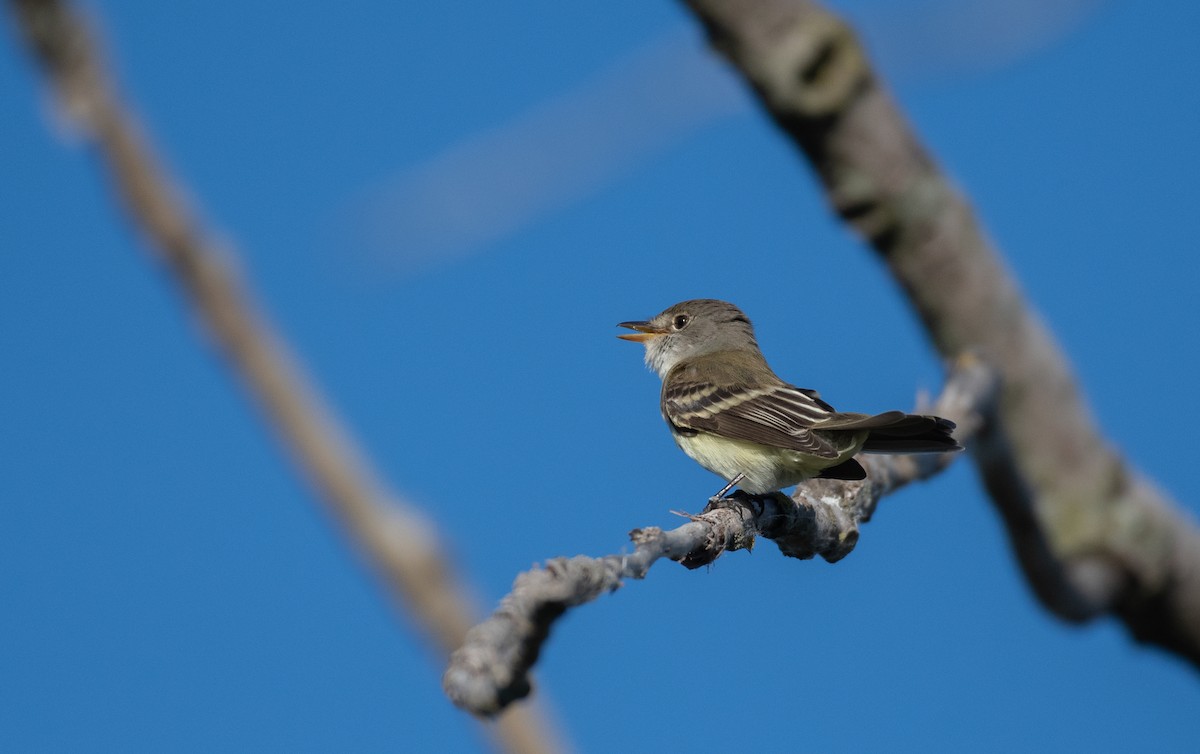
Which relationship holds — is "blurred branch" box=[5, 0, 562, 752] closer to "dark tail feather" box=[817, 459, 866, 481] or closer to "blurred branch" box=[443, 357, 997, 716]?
"blurred branch" box=[443, 357, 997, 716]

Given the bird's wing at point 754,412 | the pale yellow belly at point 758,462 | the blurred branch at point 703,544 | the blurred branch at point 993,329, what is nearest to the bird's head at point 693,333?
the bird's wing at point 754,412

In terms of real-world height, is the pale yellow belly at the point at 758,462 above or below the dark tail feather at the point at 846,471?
above

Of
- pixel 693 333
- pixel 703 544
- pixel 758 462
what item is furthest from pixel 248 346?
pixel 693 333

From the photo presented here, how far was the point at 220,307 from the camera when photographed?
335cm

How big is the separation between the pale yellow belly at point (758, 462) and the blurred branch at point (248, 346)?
7.91 ft

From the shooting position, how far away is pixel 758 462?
622cm

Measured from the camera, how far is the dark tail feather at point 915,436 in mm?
4840

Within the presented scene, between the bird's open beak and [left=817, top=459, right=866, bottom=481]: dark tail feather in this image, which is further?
the bird's open beak

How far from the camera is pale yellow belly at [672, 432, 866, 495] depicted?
5.88 meters

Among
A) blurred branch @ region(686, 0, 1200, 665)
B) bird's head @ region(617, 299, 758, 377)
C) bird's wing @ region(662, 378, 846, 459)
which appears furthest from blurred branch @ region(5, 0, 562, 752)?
bird's head @ region(617, 299, 758, 377)

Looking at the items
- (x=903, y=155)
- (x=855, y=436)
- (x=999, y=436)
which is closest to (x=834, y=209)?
(x=903, y=155)

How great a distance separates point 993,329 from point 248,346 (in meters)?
2.72

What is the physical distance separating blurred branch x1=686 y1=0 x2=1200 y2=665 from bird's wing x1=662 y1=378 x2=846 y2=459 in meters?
1.04

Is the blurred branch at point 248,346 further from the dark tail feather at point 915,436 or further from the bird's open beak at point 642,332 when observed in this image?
the bird's open beak at point 642,332
